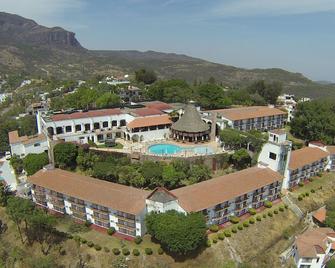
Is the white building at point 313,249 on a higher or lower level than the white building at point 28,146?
lower

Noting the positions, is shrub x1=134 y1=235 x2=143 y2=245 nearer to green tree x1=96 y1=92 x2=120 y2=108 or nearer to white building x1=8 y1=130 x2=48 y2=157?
white building x1=8 y1=130 x2=48 y2=157

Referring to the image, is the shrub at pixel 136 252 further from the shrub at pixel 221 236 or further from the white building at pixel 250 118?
the white building at pixel 250 118

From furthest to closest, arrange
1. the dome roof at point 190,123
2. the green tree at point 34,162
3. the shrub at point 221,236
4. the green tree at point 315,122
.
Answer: the green tree at point 315,122 < the dome roof at point 190,123 < the green tree at point 34,162 < the shrub at point 221,236

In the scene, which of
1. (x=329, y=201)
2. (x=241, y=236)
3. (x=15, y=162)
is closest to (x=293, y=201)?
(x=329, y=201)

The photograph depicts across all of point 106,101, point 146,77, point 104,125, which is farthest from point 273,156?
point 146,77

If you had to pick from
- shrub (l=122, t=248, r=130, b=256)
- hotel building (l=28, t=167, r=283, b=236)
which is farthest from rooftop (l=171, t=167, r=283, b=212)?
shrub (l=122, t=248, r=130, b=256)

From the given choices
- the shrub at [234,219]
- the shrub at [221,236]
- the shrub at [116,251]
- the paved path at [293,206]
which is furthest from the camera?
the paved path at [293,206]

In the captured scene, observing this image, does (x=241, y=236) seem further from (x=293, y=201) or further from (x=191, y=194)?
(x=293, y=201)

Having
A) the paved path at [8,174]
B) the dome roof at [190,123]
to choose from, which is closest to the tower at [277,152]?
the dome roof at [190,123]
